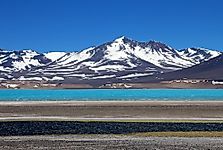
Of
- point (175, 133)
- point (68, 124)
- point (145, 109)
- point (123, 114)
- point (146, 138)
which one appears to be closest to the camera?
point (146, 138)

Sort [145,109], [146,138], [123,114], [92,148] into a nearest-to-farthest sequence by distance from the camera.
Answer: [92,148]
[146,138]
[123,114]
[145,109]

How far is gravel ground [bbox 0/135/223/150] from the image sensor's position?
32875 millimetres

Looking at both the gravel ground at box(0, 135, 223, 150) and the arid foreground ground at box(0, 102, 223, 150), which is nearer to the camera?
the gravel ground at box(0, 135, 223, 150)

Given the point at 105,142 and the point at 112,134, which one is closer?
the point at 105,142

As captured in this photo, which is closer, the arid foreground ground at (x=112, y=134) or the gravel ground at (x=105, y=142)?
the gravel ground at (x=105, y=142)

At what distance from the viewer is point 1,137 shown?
38.8m

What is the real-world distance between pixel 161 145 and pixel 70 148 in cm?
521

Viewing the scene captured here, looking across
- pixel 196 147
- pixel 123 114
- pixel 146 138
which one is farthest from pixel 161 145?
pixel 123 114

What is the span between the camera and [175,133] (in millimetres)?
40688

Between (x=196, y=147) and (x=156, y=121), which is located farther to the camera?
(x=156, y=121)

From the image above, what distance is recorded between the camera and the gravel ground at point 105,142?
108 ft

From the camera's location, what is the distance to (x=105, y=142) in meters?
35.3

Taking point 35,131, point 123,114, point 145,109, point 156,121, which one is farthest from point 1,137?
point 145,109

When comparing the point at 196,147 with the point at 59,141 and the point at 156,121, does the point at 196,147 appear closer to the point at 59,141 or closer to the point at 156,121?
the point at 59,141
